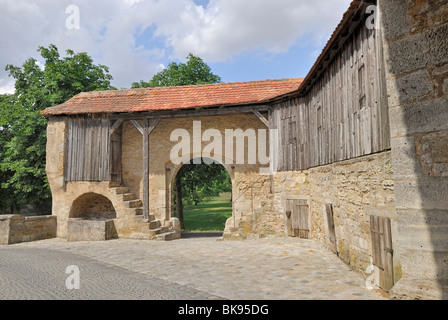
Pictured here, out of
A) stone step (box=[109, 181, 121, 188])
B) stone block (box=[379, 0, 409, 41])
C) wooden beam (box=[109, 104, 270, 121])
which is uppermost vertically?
wooden beam (box=[109, 104, 270, 121])

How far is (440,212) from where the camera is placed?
3.02 m

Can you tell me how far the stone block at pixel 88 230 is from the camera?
11127mm

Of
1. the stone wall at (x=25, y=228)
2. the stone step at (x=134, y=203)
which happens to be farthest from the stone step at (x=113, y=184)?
the stone wall at (x=25, y=228)

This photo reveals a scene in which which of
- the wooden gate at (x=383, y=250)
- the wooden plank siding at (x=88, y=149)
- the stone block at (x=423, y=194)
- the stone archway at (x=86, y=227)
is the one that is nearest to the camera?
the stone block at (x=423, y=194)

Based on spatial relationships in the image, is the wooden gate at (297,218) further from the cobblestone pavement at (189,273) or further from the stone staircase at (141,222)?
the stone staircase at (141,222)

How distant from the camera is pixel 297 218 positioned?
10.3m

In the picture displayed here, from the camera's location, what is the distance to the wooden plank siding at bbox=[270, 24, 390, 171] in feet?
16.7

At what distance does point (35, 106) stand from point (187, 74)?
8744 mm

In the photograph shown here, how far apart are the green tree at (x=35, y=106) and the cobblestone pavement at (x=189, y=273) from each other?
791 centimetres

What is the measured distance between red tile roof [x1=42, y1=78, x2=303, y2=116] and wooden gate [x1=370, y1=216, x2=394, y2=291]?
680 centimetres

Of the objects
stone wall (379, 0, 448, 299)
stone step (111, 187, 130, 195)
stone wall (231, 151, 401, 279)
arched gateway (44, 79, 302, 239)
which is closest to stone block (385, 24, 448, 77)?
stone wall (379, 0, 448, 299)

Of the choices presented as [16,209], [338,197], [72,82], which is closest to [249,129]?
[338,197]

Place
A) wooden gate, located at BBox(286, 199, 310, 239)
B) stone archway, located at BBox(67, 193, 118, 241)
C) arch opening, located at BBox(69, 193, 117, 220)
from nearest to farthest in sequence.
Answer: wooden gate, located at BBox(286, 199, 310, 239) < stone archway, located at BBox(67, 193, 118, 241) < arch opening, located at BBox(69, 193, 117, 220)

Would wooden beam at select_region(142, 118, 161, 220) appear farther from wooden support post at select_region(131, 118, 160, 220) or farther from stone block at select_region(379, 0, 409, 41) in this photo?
stone block at select_region(379, 0, 409, 41)
